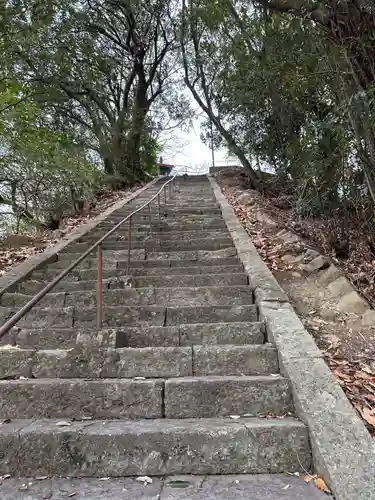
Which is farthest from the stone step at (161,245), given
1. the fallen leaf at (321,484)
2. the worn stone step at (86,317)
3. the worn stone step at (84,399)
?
the fallen leaf at (321,484)

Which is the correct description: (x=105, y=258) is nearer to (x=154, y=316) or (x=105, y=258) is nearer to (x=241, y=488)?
(x=154, y=316)

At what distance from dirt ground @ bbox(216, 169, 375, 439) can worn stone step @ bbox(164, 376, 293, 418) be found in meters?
0.49

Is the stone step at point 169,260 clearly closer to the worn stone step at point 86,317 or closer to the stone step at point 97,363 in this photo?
A: the worn stone step at point 86,317

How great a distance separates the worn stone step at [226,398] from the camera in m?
2.78

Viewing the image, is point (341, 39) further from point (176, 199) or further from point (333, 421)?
point (176, 199)

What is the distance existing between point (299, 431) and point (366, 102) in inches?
118

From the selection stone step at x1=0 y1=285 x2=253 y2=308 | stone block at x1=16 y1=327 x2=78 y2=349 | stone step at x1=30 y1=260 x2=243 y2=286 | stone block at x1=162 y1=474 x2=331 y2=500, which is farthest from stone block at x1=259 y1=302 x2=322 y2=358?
stone block at x1=16 y1=327 x2=78 y2=349

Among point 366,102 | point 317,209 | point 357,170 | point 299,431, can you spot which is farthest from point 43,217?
point 299,431

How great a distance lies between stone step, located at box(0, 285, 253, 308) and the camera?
14.2 ft

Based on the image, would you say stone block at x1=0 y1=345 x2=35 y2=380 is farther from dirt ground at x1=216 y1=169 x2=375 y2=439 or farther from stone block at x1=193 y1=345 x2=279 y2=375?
dirt ground at x1=216 y1=169 x2=375 y2=439

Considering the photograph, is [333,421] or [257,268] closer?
[333,421]

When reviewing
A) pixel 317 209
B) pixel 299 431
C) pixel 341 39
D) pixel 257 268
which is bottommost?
pixel 299 431

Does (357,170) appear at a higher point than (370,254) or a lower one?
higher

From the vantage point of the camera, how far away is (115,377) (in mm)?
3102
